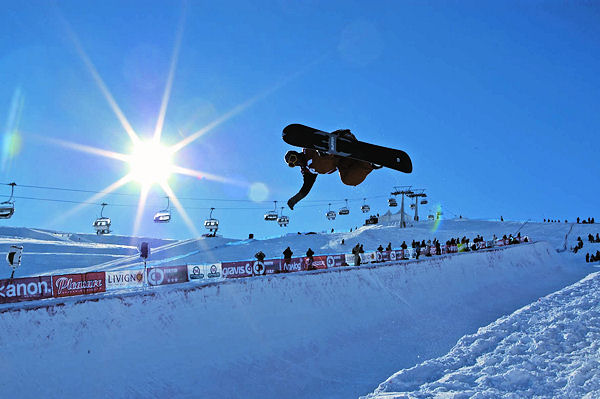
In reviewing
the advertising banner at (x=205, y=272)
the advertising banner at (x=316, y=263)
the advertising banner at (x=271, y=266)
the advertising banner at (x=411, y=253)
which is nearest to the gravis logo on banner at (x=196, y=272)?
the advertising banner at (x=205, y=272)

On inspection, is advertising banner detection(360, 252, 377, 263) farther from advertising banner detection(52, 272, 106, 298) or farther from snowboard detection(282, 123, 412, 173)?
snowboard detection(282, 123, 412, 173)

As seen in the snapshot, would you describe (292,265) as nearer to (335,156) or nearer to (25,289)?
(25,289)

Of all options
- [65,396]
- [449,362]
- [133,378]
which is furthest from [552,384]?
[65,396]

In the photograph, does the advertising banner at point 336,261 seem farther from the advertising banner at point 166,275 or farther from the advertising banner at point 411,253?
the advertising banner at point 166,275

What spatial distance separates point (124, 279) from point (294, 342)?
7.19 m

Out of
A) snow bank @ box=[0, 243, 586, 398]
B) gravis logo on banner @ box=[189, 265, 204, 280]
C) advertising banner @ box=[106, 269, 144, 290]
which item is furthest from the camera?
gravis logo on banner @ box=[189, 265, 204, 280]

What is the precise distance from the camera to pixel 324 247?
46.6 meters

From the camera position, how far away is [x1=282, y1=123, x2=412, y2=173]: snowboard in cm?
345

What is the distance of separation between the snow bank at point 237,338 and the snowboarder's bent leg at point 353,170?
380 inches

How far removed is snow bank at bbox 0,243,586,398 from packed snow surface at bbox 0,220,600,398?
0.13ft

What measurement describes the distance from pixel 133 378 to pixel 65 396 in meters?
1.71

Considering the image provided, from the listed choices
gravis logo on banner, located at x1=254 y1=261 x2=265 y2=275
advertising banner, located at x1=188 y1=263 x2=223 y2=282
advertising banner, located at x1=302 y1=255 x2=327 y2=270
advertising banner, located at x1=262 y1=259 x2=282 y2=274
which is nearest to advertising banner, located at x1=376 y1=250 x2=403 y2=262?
advertising banner, located at x1=302 y1=255 x2=327 y2=270

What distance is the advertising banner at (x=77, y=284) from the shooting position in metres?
14.1

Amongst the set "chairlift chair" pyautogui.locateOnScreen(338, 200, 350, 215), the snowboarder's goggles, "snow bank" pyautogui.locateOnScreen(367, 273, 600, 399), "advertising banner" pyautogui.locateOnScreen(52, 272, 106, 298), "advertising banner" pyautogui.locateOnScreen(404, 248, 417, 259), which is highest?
"chairlift chair" pyautogui.locateOnScreen(338, 200, 350, 215)
